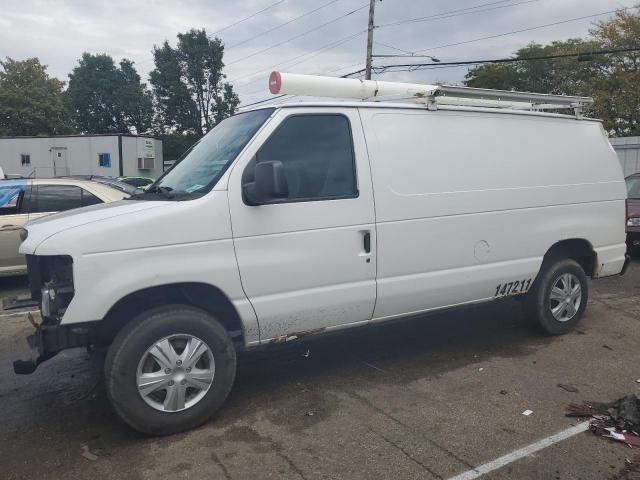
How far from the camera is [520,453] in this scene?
3.40 m

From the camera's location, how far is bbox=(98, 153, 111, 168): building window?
3391cm

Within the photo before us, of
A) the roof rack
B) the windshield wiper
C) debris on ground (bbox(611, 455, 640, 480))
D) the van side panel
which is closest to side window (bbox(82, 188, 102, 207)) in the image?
the windshield wiper

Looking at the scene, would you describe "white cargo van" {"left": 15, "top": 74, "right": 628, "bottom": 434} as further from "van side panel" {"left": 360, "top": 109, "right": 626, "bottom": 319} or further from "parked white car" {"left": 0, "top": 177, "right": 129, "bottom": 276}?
"parked white car" {"left": 0, "top": 177, "right": 129, "bottom": 276}

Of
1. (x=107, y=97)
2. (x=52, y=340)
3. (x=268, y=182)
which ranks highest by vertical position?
(x=107, y=97)

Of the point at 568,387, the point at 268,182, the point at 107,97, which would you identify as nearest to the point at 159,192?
the point at 268,182

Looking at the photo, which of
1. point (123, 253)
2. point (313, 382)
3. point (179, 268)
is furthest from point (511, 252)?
point (123, 253)

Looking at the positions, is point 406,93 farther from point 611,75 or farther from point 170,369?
point 611,75

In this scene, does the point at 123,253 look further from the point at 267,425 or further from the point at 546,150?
the point at 546,150

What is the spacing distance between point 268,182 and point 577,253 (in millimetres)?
3744

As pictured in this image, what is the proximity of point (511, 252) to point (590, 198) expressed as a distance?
1263mm

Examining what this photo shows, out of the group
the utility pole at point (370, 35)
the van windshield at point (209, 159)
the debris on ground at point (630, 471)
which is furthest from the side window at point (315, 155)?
the utility pole at point (370, 35)

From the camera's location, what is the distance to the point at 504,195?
496 cm

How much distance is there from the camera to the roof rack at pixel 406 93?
425 cm

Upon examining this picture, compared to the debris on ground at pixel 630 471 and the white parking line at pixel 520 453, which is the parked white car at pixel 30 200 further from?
the debris on ground at pixel 630 471
